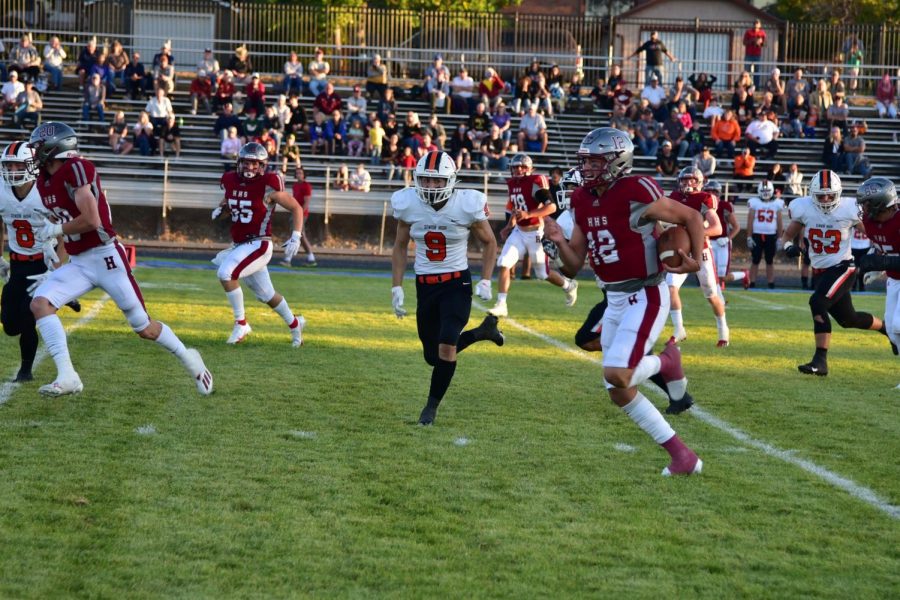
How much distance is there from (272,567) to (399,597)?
53 centimetres

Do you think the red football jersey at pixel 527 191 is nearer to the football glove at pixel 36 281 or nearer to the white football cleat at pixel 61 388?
the football glove at pixel 36 281

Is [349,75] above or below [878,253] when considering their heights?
above

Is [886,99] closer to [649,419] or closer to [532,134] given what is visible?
[532,134]

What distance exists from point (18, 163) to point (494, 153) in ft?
61.4

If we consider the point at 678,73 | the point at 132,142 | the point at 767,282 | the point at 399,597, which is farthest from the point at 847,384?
the point at 678,73

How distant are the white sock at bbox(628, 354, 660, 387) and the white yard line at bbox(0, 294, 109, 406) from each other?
3.84 meters

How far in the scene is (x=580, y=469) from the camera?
6.13 metres

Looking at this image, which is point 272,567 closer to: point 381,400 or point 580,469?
point 580,469

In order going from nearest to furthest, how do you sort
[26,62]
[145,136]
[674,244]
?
[674,244]
[145,136]
[26,62]

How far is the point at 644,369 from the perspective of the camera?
6105mm

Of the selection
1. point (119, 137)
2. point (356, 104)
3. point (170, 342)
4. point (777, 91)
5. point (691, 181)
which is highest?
point (777, 91)

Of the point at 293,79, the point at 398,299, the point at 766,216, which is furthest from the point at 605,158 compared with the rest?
the point at 293,79

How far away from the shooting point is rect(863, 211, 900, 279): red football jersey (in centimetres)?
896

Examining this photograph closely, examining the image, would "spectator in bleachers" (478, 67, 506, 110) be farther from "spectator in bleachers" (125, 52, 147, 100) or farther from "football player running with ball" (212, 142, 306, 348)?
"football player running with ball" (212, 142, 306, 348)
